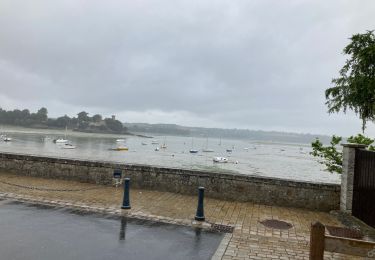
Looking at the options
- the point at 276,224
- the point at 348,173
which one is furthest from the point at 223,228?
the point at 348,173

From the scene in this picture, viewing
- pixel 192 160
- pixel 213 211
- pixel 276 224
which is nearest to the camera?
pixel 276 224

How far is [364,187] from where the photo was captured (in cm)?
945

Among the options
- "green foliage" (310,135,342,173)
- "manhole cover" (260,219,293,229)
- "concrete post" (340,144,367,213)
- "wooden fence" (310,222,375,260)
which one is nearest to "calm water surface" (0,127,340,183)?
"green foliage" (310,135,342,173)

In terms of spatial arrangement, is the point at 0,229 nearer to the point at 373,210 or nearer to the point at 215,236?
the point at 215,236

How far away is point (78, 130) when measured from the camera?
199 m

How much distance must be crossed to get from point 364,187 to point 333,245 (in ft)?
17.4

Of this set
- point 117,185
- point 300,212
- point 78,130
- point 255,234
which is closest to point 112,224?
point 255,234

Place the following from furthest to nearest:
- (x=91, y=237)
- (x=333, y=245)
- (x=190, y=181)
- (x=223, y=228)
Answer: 1. (x=190, y=181)
2. (x=223, y=228)
3. (x=91, y=237)
4. (x=333, y=245)

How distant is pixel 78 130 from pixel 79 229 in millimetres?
200613

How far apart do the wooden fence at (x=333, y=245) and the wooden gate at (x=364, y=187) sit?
4669 mm

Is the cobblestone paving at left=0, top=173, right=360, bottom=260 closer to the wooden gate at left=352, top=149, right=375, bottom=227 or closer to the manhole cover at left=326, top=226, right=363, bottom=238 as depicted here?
the manhole cover at left=326, top=226, right=363, bottom=238

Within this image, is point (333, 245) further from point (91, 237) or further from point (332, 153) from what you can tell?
point (332, 153)

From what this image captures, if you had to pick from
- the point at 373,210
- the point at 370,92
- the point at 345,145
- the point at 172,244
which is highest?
the point at 370,92

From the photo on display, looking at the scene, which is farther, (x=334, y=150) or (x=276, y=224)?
(x=334, y=150)
